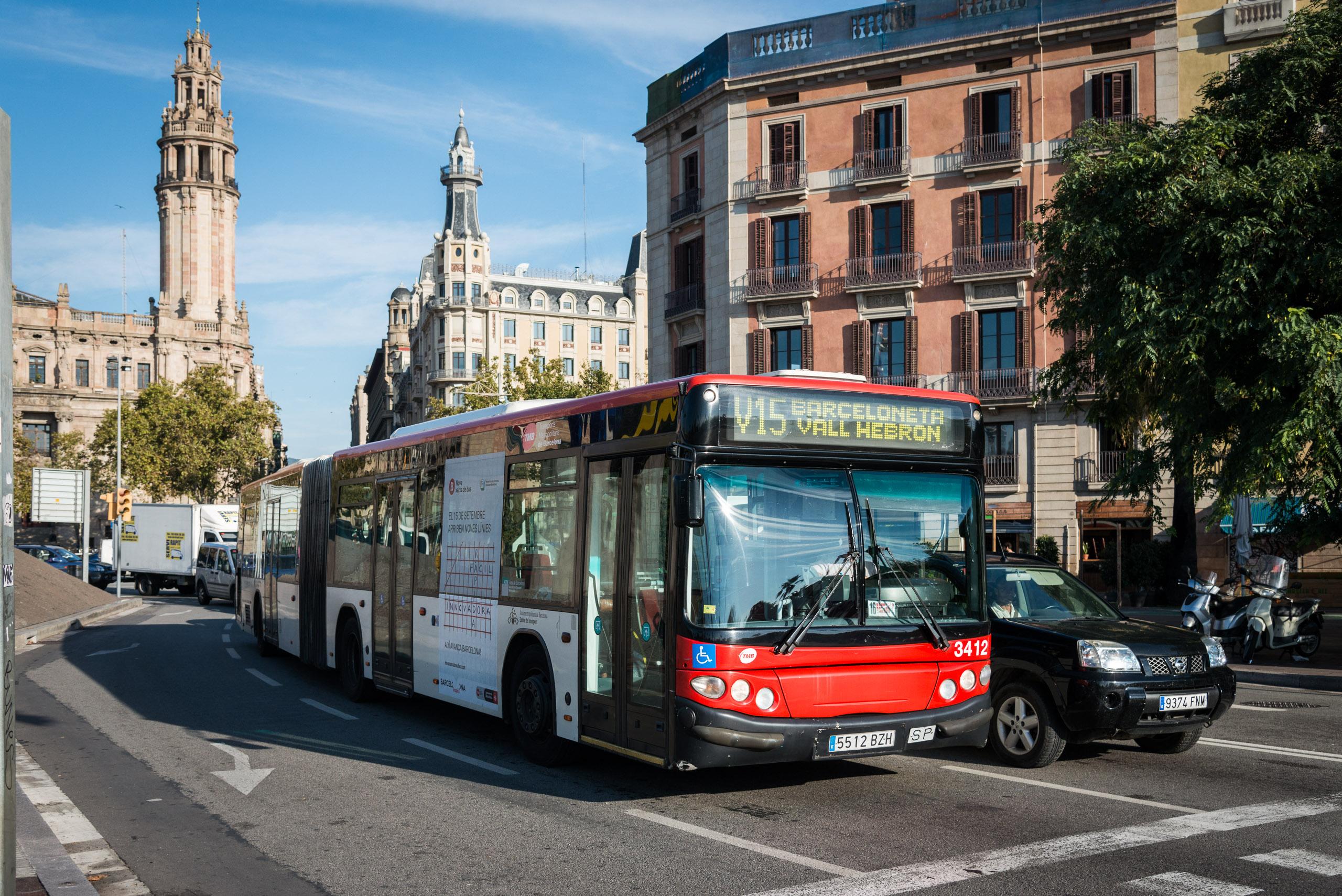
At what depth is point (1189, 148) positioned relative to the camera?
53.5 feet

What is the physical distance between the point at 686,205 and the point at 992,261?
10.7m

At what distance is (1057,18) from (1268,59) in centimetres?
1899

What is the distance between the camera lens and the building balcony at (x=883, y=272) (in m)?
35.6

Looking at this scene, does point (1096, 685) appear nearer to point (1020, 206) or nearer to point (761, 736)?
point (761, 736)

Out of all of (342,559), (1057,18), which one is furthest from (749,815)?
(1057,18)

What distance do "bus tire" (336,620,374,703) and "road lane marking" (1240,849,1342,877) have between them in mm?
9281

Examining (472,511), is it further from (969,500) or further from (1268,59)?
(1268,59)

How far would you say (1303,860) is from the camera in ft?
20.3

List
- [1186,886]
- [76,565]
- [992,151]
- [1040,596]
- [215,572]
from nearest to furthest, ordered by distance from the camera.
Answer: [1186,886]
[1040,596]
[992,151]
[215,572]
[76,565]

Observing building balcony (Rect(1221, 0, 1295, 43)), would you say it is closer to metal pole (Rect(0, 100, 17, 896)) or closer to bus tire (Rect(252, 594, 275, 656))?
bus tire (Rect(252, 594, 275, 656))

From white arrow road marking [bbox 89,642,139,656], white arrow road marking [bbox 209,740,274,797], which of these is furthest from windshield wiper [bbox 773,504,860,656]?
white arrow road marking [bbox 89,642,139,656]

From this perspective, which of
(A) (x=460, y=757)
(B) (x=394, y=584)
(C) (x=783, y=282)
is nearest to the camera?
(A) (x=460, y=757)

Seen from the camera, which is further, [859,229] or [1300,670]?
[859,229]

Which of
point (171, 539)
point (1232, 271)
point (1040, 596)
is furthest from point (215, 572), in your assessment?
point (1040, 596)
